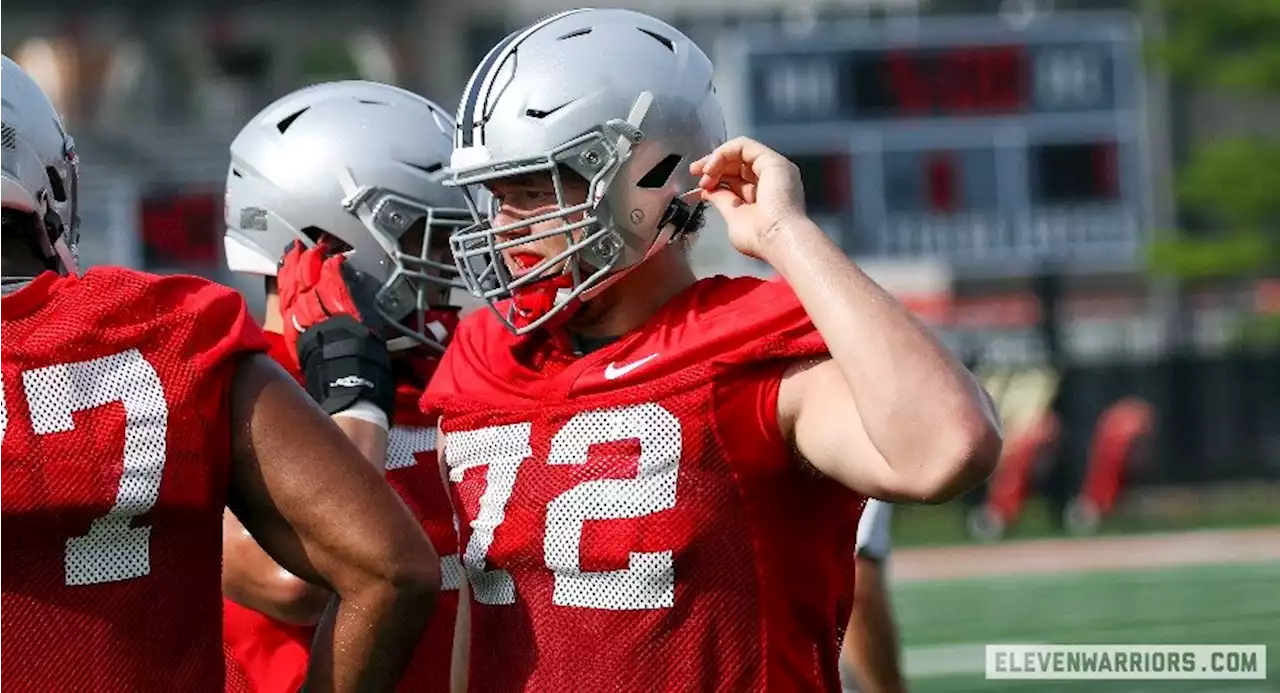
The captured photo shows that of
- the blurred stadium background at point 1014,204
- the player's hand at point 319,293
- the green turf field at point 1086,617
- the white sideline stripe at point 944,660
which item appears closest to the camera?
the player's hand at point 319,293

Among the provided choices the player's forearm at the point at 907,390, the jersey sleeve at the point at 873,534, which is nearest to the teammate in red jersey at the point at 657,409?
the player's forearm at the point at 907,390

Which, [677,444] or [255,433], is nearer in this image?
[255,433]

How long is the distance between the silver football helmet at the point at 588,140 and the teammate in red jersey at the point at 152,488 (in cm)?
44

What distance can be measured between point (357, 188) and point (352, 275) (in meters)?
0.22

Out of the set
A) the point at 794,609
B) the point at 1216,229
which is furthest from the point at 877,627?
the point at 1216,229

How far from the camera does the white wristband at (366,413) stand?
3.48 meters

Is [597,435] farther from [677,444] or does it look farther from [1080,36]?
[1080,36]

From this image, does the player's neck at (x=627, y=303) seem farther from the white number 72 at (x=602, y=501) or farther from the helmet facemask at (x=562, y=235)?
the white number 72 at (x=602, y=501)

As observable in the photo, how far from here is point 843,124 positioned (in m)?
22.1

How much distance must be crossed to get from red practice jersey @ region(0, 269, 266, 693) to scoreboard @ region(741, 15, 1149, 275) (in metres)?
19.4

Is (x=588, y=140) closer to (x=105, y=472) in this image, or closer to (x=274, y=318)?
(x=105, y=472)

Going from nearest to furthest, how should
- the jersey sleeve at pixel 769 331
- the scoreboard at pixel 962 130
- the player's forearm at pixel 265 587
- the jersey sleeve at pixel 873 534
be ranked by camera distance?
the jersey sleeve at pixel 769 331 < the player's forearm at pixel 265 587 < the jersey sleeve at pixel 873 534 < the scoreboard at pixel 962 130

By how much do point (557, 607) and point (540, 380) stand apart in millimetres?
302

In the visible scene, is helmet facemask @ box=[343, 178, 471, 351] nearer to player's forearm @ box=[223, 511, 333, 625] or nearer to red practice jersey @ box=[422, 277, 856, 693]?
player's forearm @ box=[223, 511, 333, 625]
